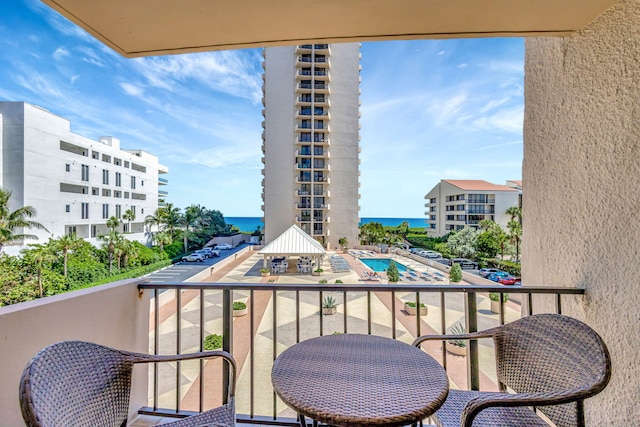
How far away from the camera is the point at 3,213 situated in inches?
555

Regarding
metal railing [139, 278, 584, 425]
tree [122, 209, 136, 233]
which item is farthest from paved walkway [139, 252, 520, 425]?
tree [122, 209, 136, 233]

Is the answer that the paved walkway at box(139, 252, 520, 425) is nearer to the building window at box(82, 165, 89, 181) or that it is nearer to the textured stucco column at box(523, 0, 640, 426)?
the textured stucco column at box(523, 0, 640, 426)

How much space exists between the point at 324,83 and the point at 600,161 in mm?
23623

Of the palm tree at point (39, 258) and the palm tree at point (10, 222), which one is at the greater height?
the palm tree at point (10, 222)

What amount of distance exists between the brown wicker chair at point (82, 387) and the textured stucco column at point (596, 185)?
193 centimetres

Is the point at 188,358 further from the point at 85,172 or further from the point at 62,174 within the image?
the point at 85,172

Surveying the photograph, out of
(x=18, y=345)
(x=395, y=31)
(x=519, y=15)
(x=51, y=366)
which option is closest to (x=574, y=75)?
(x=519, y=15)

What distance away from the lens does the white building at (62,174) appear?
665 inches

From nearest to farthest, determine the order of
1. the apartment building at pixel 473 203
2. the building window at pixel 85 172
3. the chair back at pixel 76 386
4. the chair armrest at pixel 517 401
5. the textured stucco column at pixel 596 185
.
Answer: the chair back at pixel 76 386
the chair armrest at pixel 517 401
the textured stucco column at pixel 596 185
the building window at pixel 85 172
the apartment building at pixel 473 203

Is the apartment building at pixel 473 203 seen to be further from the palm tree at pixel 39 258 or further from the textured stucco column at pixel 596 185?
the palm tree at pixel 39 258

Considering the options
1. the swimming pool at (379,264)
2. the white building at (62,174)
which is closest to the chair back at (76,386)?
the swimming pool at (379,264)

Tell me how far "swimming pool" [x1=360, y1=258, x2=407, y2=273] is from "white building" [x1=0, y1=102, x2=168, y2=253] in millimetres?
20714

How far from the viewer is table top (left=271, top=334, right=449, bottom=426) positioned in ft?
2.71

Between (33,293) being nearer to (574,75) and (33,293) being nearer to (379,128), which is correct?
(574,75)
